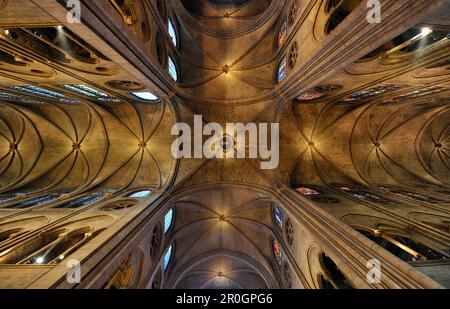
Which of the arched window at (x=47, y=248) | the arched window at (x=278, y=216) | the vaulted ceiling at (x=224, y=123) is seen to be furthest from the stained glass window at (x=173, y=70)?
the arched window at (x=278, y=216)

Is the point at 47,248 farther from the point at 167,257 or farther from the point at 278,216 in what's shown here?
the point at 278,216

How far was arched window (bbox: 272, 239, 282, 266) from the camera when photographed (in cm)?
1166

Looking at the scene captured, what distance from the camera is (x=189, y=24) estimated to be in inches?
506

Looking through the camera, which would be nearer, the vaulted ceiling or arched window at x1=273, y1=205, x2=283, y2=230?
arched window at x1=273, y1=205, x2=283, y2=230

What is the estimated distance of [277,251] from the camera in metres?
12.1

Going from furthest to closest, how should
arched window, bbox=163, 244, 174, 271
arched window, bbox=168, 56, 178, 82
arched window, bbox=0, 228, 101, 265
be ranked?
arched window, bbox=163, 244, 174, 271, arched window, bbox=168, 56, 178, 82, arched window, bbox=0, 228, 101, 265

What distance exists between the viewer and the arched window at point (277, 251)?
11.7 metres

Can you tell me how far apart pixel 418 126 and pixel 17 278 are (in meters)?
18.9

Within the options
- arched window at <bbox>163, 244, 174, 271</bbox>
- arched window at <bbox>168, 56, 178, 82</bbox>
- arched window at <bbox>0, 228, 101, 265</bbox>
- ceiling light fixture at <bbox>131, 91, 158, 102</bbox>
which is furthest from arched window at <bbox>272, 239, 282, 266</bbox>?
arched window at <bbox>168, 56, 178, 82</bbox>

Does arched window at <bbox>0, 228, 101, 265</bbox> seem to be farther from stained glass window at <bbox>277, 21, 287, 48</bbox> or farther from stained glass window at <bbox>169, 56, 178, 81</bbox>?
stained glass window at <bbox>277, 21, 287, 48</bbox>

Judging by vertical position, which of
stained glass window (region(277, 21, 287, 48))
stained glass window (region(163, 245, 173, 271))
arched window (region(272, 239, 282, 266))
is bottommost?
stained glass window (region(163, 245, 173, 271))

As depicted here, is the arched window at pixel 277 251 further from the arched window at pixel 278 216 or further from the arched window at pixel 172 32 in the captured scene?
the arched window at pixel 172 32

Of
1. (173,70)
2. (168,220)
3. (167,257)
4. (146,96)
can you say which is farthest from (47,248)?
(173,70)

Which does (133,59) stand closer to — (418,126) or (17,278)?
(17,278)
